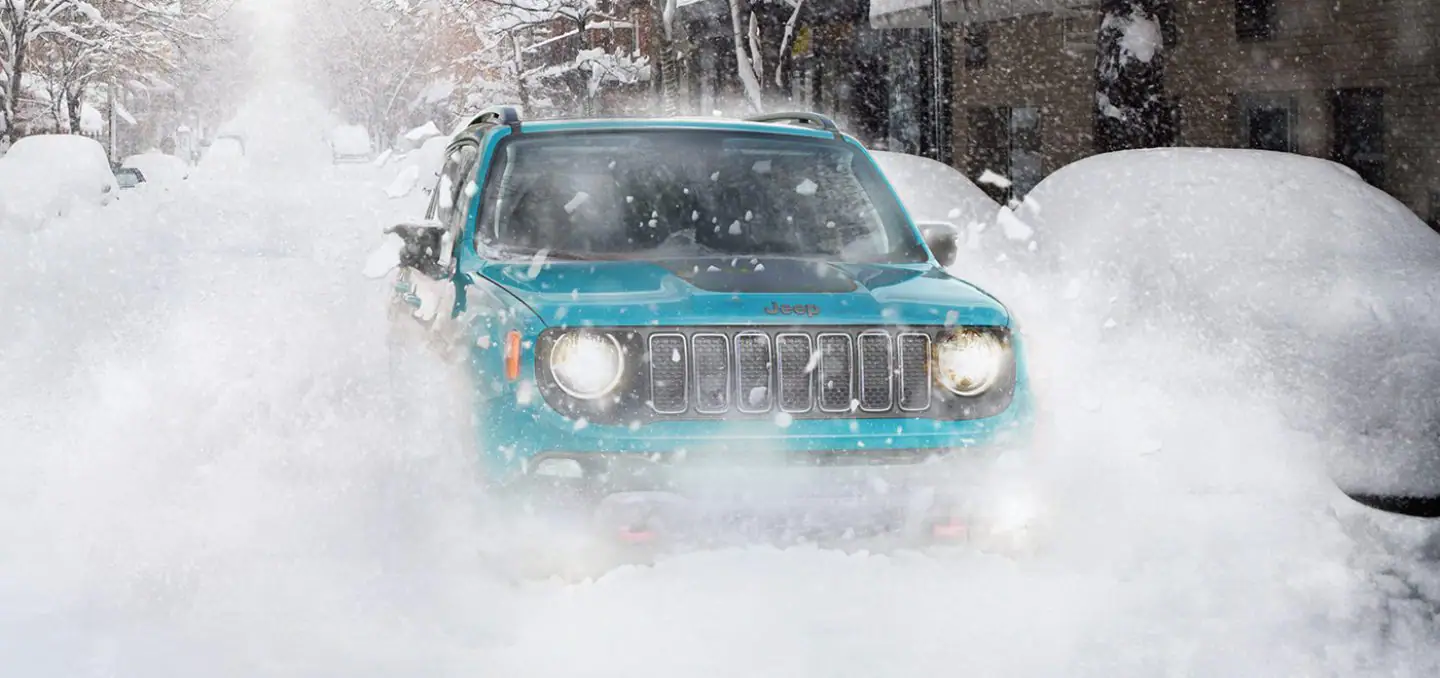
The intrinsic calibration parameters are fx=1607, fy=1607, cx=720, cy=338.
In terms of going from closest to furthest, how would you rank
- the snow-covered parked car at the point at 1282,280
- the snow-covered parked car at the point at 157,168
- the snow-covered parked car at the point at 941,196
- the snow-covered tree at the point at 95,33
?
the snow-covered parked car at the point at 1282,280 → the snow-covered parked car at the point at 941,196 → the snow-covered tree at the point at 95,33 → the snow-covered parked car at the point at 157,168

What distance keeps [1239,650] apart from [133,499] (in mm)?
4176

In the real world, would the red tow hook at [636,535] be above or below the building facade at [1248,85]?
below

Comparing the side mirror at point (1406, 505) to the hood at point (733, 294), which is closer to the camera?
the hood at point (733, 294)

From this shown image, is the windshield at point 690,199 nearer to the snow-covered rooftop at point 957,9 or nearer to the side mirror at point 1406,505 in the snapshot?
the side mirror at point 1406,505

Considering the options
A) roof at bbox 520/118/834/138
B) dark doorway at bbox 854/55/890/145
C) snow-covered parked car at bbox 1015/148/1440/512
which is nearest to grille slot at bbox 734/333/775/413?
roof at bbox 520/118/834/138

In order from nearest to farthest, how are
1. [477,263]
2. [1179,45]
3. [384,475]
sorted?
1. [477,263]
2. [384,475]
3. [1179,45]

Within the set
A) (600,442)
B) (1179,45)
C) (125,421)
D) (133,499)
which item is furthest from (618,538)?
(1179,45)

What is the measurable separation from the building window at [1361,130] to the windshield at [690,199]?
16.8m

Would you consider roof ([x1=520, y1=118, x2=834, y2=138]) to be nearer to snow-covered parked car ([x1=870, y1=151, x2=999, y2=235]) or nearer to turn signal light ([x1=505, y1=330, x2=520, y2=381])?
turn signal light ([x1=505, y1=330, x2=520, y2=381])

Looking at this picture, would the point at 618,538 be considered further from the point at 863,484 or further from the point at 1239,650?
the point at 1239,650

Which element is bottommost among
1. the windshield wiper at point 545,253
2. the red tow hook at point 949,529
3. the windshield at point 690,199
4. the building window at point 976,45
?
the red tow hook at point 949,529

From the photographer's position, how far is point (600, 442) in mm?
4457

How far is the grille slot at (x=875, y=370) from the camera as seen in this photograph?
15.3 feet

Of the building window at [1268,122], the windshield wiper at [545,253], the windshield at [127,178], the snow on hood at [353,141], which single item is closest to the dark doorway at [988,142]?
the building window at [1268,122]
